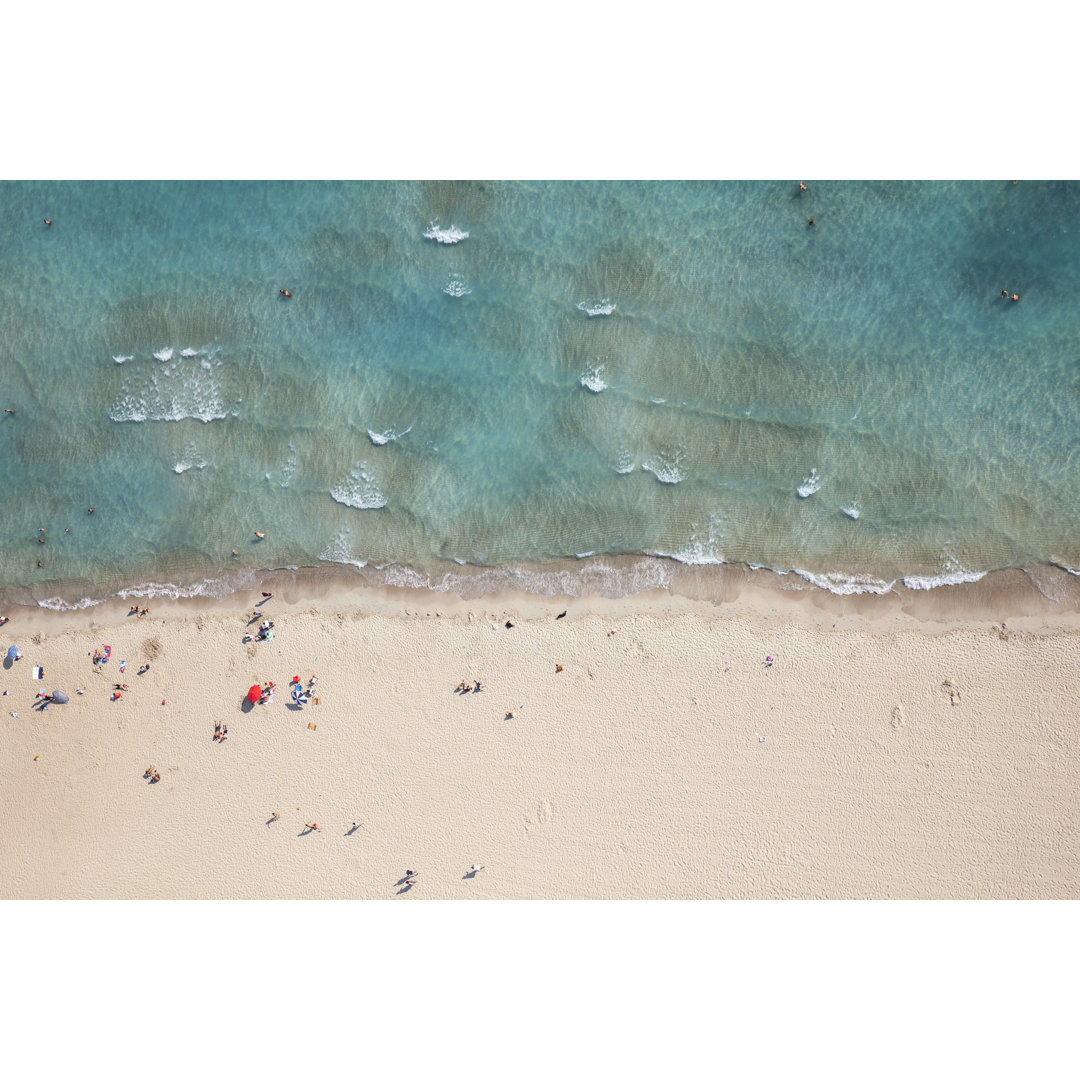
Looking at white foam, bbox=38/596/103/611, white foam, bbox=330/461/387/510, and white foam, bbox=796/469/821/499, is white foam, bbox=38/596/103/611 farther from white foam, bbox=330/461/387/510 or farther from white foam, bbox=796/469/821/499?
white foam, bbox=796/469/821/499

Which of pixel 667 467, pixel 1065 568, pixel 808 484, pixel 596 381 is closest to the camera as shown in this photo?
pixel 1065 568

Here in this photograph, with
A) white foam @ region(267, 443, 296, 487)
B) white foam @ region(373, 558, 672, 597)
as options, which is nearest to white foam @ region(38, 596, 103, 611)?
white foam @ region(267, 443, 296, 487)

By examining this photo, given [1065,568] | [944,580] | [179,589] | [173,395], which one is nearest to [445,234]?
[173,395]

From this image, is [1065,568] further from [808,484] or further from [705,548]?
[705,548]

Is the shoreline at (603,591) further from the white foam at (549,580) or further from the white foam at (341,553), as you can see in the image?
the white foam at (341,553)

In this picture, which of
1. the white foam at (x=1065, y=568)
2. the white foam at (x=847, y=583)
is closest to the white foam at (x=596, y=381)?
the white foam at (x=847, y=583)
